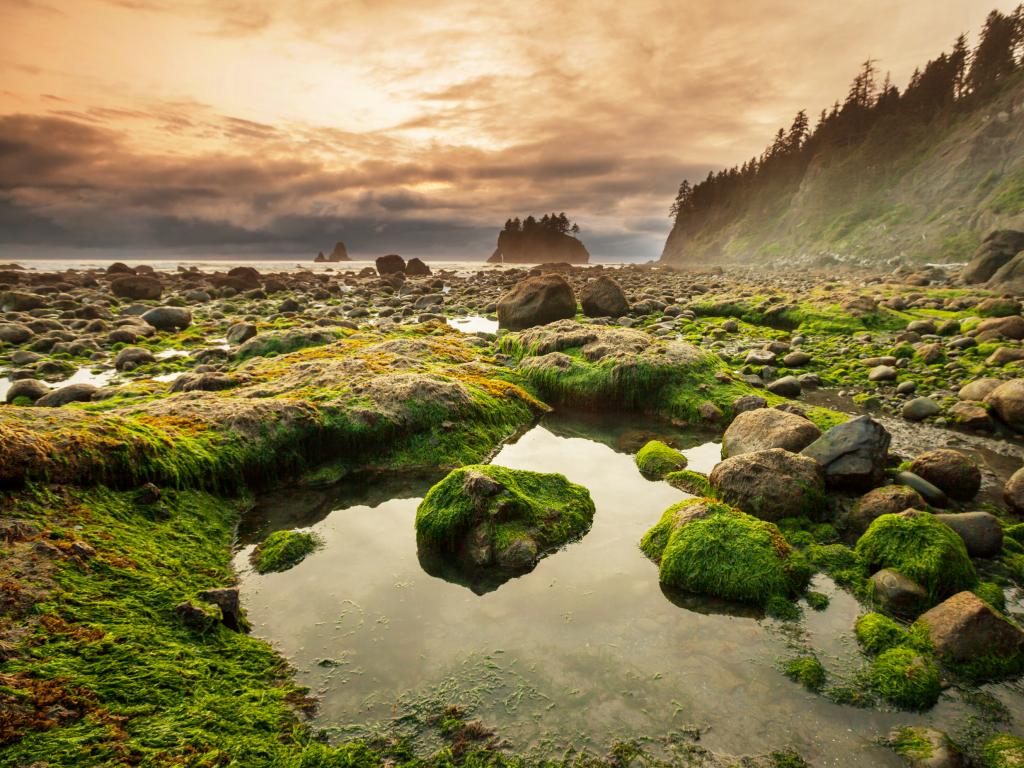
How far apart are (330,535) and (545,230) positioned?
657 ft

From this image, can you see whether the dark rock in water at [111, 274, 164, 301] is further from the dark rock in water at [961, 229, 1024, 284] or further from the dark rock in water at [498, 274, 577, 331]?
the dark rock in water at [961, 229, 1024, 284]

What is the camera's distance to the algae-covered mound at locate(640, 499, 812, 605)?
5.53 m

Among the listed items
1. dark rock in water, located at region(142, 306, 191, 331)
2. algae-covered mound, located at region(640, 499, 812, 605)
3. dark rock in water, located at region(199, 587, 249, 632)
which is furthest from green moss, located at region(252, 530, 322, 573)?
dark rock in water, located at region(142, 306, 191, 331)

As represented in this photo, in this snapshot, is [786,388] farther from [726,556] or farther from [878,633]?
[878,633]

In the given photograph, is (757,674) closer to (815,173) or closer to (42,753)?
(42,753)

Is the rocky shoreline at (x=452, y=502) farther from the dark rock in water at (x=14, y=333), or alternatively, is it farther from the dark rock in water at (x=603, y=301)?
the dark rock in water at (x=603, y=301)

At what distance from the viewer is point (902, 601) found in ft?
17.0

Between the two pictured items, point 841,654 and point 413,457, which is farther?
point 413,457

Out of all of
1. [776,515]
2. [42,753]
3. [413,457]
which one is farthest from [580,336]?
[42,753]

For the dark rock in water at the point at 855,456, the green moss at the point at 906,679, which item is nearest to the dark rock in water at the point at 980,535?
the dark rock in water at the point at 855,456

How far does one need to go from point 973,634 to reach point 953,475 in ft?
12.5

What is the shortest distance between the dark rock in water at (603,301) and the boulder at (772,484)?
56.6 ft

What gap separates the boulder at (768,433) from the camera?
8.14 m

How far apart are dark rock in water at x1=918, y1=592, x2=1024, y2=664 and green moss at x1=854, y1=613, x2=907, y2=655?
269mm
